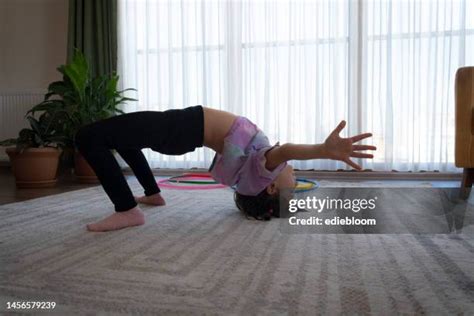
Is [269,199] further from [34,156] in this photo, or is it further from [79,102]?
[79,102]

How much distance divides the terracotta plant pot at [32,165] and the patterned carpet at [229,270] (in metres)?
1.07

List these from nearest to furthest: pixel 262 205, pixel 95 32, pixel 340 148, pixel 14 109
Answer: pixel 340 148 → pixel 262 205 → pixel 95 32 → pixel 14 109

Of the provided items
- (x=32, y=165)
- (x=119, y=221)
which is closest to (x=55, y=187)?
(x=32, y=165)

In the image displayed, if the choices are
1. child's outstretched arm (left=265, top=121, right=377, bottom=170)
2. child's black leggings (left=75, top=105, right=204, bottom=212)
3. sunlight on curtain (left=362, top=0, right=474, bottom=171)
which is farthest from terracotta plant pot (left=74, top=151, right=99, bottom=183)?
sunlight on curtain (left=362, top=0, right=474, bottom=171)

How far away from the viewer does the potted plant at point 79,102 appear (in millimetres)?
2637

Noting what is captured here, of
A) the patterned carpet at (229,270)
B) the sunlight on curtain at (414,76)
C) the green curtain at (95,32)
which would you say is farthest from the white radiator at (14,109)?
the sunlight on curtain at (414,76)

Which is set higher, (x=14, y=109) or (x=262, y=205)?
(x=14, y=109)

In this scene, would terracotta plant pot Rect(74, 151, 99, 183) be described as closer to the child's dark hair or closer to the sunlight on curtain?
the child's dark hair

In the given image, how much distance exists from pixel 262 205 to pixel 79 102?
184cm

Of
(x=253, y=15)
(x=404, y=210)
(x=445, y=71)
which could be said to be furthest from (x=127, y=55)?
(x=404, y=210)

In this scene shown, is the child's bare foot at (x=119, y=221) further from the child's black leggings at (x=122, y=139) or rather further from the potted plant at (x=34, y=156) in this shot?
the potted plant at (x=34, y=156)

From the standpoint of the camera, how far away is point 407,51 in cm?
272

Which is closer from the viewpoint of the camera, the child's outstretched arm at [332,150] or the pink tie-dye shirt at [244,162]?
the child's outstretched arm at [332,150]

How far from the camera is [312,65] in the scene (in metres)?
2.92
